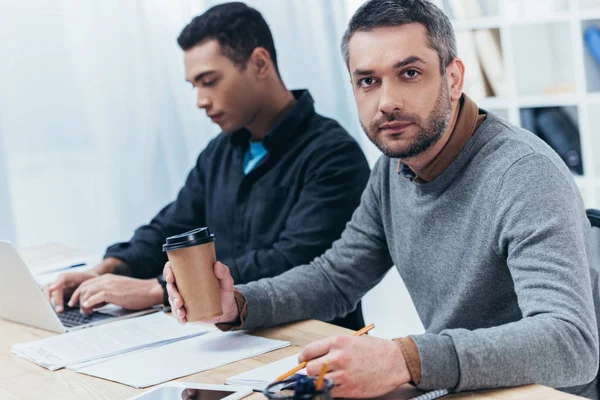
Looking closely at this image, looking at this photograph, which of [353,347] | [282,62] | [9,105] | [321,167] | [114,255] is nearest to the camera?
[353,347]

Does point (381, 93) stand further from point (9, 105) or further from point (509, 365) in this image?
point (9, 105)

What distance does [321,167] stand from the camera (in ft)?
6.32

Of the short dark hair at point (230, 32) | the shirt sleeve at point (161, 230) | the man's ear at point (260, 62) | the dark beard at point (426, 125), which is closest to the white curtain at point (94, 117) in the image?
the shirt sleeve at point (161, 230)

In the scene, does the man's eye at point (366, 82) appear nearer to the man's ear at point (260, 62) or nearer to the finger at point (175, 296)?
the finger at point (175, 296)

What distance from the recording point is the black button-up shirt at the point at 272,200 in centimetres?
185

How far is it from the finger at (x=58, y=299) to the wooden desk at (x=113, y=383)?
267mm

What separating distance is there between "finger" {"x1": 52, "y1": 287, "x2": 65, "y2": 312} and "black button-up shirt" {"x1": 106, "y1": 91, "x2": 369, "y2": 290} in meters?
0.30

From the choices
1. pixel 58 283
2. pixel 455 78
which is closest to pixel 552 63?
pixel 455 78

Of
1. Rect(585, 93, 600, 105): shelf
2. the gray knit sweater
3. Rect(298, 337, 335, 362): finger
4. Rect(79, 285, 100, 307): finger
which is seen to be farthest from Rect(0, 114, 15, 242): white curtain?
Rect(585, 93, 600, 105): shelf

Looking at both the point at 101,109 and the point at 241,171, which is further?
the point at 101,109

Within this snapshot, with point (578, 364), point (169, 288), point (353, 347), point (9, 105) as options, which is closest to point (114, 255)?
point (169, 288)

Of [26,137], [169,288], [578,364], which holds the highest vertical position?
[26,137]

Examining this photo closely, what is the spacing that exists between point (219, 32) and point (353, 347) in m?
1.35

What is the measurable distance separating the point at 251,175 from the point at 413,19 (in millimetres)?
845
